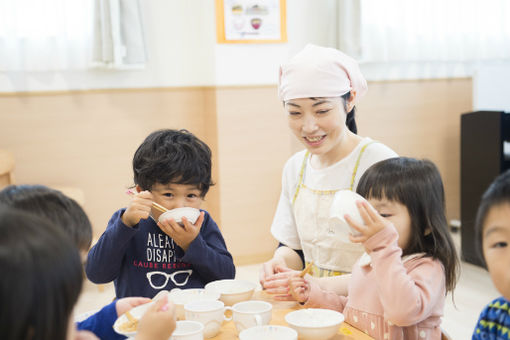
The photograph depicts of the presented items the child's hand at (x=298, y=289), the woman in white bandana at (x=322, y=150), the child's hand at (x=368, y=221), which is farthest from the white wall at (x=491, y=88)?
the child's hand at (x=368, y=221)

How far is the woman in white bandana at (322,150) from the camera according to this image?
1.75m

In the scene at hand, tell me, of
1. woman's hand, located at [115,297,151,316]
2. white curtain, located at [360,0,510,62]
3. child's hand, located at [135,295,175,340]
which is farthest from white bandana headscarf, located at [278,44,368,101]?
white curtain, located at [360,0,510,62]

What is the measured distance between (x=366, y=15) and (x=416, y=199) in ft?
10.2

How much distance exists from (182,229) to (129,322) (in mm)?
425

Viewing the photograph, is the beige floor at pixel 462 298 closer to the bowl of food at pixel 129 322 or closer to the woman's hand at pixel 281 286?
the woman's hand at pixel 281 286

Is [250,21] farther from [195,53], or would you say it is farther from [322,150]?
[322,150]

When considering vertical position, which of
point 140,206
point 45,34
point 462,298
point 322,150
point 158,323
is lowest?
point 462,298

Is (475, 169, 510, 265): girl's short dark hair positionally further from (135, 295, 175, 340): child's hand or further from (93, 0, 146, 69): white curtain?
(93, 0, 146, 69): white curtain

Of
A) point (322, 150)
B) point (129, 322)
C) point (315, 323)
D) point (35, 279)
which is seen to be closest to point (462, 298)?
point (322, 150)

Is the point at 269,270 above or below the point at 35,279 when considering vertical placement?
below

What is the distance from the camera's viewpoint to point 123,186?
3.90 m

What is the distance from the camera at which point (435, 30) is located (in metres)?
4.37

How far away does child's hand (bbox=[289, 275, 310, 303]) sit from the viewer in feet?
4.57

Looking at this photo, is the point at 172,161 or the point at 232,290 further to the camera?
the point at 172,161
